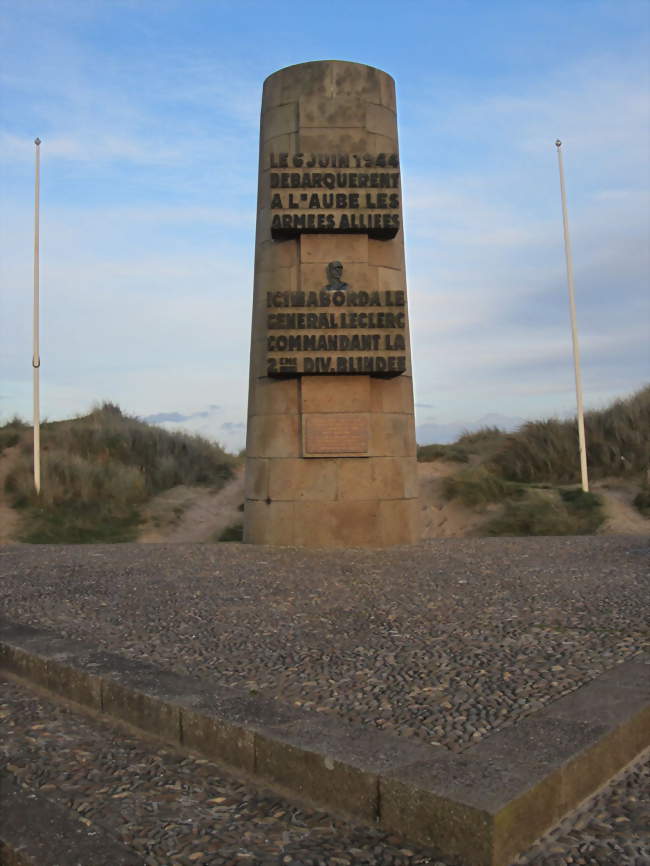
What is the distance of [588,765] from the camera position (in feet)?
9.96

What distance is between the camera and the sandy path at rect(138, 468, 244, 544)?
17.0 metres

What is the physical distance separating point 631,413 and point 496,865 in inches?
763

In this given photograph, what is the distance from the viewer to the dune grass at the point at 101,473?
54.6 ft

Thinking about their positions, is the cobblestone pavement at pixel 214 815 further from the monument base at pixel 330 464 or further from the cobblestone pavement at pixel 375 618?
the monument base at pixel 330 464

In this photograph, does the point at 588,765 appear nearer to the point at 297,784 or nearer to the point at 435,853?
the point at 435,853

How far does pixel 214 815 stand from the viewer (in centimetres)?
292

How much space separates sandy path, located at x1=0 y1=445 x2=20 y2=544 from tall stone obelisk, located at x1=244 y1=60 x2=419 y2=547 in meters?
7.24

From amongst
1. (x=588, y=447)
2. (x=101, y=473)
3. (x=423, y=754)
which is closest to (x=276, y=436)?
(x=423, y=754)

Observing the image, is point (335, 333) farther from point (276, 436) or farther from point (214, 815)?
point (214, 815)

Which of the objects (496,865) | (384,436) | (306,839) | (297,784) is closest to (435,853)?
(496,865)

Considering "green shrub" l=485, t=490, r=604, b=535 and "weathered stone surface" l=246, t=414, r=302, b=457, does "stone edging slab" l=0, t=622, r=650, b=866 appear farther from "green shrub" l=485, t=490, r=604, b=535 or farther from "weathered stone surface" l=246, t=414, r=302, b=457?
"green shrub" l=485, t=490, r=604, b=535

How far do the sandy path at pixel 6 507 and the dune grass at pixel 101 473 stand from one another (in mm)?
181

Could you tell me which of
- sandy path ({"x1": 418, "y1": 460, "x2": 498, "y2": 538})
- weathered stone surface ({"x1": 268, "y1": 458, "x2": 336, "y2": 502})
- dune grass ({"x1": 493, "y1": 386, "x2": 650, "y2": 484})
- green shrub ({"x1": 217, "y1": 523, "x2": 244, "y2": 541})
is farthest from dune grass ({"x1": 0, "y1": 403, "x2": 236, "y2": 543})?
dune grass ({"x1": 493, "y1": 386, "x2": 650, "y2": 484})

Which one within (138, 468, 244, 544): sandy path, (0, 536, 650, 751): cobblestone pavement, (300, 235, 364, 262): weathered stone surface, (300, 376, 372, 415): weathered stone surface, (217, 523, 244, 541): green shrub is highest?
(300, 235, 364, 262): weathered stone surface
